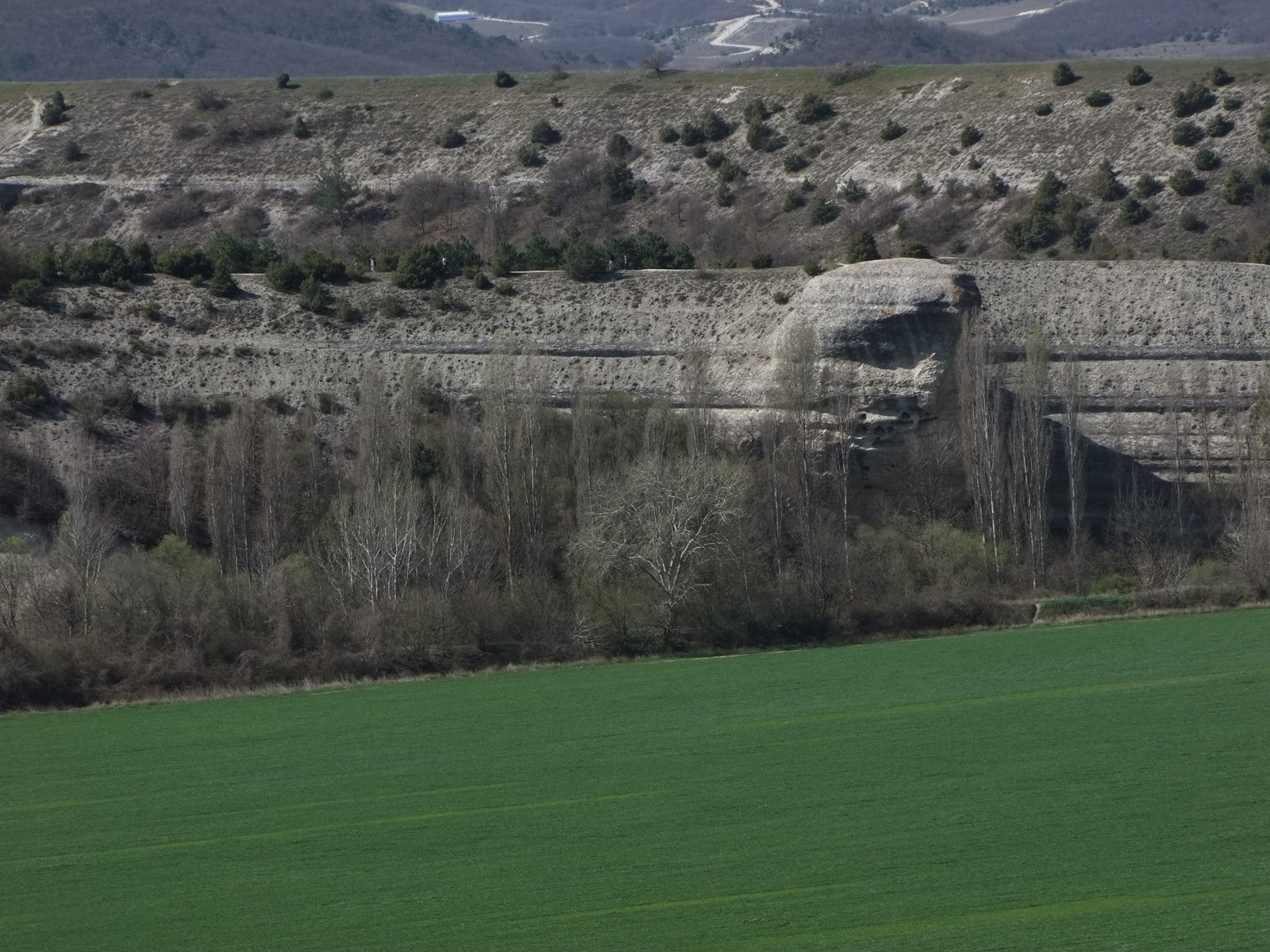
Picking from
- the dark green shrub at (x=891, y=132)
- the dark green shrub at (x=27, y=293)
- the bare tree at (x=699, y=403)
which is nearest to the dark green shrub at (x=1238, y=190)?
the dark green shrub at (x=891, y=132)

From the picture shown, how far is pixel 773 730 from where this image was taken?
78.8 ft

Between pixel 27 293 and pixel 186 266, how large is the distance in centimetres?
431

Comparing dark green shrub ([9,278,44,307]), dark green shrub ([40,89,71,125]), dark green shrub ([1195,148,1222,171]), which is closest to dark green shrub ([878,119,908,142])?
dark green shrub ([1195,148,1222,171])

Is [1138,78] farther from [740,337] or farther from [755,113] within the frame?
[740,337]

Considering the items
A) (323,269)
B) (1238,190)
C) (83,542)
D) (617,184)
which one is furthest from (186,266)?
(1238,190)

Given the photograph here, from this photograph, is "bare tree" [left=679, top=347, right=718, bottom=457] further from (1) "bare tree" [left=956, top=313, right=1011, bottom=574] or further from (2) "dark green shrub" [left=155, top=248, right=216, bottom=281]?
(2) "dark green shrub" [left=155, top=248, right=216, bottom=281]

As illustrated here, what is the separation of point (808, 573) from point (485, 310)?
13387 mm

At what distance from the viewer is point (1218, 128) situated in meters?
59.5

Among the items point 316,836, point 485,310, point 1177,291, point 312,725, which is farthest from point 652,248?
point 316,836

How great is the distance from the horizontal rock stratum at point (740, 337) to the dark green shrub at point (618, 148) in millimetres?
24148

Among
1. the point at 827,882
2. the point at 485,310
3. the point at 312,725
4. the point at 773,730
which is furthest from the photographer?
the point at 485,310

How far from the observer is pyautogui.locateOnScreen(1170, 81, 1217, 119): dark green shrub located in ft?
201

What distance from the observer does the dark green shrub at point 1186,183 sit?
56.7m

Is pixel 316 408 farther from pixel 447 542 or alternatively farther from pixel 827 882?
pixel 827 882
